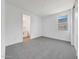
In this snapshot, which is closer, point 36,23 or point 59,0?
point 59,0

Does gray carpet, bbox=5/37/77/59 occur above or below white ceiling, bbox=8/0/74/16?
below

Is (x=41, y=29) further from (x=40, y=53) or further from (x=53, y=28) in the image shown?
(x=40, y=53)

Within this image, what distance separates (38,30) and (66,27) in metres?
2.85

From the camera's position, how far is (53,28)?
22.0ft

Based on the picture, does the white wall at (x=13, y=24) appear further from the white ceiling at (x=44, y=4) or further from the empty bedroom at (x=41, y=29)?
the white ceiling at (x=44, y=4)

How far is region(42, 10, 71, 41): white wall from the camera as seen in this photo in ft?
18.4

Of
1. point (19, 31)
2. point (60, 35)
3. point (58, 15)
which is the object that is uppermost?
point (58, 15)

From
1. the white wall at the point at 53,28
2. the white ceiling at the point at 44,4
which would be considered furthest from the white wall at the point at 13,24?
the white wall at the point at 53,28

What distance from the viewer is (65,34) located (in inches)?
222

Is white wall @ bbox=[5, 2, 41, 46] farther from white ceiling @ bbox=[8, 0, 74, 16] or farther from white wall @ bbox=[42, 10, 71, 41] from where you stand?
white wall @ bbox=[42, 10, 71, 41]

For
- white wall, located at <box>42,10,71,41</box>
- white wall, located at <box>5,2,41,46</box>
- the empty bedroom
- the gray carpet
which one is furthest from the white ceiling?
the gray carpet

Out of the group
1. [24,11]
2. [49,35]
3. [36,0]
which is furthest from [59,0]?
[49,35]

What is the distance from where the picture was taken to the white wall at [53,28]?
5612mm

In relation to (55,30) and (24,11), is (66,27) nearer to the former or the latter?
(55,30)
